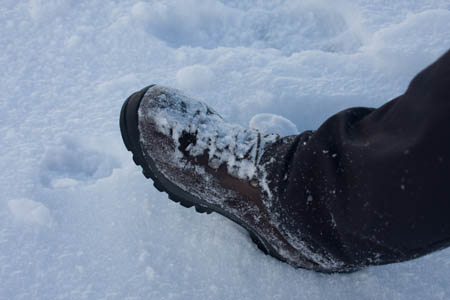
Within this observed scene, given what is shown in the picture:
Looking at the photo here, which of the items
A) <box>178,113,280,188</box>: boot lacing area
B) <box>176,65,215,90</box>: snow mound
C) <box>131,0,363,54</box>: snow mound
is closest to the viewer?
<box>178,113,280,188</box>: boot lacing area

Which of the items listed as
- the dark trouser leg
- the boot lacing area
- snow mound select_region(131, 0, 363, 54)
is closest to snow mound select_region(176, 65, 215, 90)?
snow mound select_region(131, 0, 363, 54)

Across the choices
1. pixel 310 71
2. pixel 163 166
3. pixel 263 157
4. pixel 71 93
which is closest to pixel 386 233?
pixel 263 157

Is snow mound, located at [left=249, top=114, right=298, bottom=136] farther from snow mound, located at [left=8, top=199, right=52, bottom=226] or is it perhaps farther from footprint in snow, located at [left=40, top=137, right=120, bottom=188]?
snow mound, located at [left=8, top=199, right=52, bottom=226]

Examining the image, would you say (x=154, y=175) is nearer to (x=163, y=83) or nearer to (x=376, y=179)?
(x=163, y=83)

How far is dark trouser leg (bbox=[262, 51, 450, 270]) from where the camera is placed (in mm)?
466

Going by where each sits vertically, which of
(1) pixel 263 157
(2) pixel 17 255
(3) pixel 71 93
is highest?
(1) pixel 263 157

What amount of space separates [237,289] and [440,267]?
0.46 metres

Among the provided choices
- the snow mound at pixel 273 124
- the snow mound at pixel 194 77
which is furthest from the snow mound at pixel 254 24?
the snow mound at pixel 273 124

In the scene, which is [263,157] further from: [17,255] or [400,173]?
[17,255]

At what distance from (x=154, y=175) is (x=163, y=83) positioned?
395 mm

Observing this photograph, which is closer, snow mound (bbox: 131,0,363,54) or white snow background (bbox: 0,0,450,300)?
white snow background (bbox: 0,0,450,300)

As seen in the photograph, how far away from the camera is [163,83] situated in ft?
3.67

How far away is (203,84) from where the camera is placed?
1109mm

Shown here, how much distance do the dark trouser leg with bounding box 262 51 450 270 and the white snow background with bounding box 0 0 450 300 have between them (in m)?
0.23
